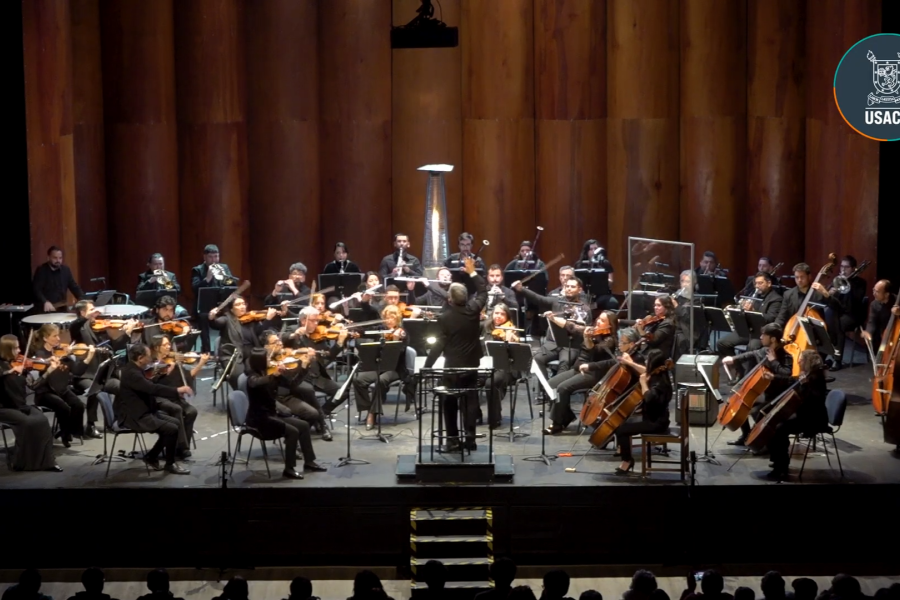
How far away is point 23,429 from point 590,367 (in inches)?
188

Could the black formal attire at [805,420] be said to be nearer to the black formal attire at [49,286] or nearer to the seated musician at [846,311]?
the seated musician at [846,311]

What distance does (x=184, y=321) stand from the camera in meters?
12.9

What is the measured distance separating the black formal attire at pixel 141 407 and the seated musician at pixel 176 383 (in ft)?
0.75

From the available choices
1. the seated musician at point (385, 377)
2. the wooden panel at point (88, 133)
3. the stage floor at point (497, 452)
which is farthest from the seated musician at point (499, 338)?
the wooden panel at point (88, 133)

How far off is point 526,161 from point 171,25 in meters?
4.80

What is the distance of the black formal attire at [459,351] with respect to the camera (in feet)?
36.8

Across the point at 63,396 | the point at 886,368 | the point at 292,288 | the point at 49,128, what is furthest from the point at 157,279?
the point at 886,368

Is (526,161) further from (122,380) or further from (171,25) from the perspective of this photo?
(122,380)

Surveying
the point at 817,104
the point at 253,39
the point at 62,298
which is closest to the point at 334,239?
the point at 253,39

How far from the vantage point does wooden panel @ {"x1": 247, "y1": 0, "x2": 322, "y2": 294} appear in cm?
1791

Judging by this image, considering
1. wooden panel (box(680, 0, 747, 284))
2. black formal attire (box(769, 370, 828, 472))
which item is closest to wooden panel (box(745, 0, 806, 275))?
wooden panel (box(680, 0, 747, 284))

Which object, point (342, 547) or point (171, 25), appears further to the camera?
point (171, 25)

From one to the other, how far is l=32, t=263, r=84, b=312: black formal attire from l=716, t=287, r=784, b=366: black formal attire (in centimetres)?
661

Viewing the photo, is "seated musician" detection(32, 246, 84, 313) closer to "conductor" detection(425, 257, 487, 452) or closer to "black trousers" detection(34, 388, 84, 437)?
"black trousers" detection(34, 388, 84, 437)
